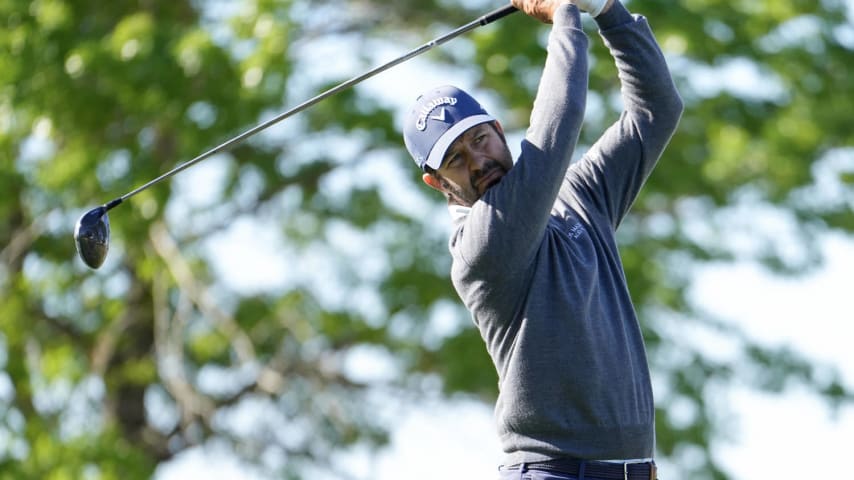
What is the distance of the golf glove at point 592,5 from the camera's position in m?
3.25

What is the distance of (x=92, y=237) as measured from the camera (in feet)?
14.2

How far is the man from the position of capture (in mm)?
2992

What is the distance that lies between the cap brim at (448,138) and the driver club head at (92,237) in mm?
1582

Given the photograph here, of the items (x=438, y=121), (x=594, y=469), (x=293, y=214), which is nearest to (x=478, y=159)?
(x=438, y=121)

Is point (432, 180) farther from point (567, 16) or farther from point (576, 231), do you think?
point (567, 16)

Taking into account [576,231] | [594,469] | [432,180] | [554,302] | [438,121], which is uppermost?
[438,121]

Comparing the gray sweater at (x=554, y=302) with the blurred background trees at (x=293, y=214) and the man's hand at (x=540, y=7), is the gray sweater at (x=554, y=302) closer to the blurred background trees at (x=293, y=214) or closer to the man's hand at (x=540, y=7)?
the man's hand at (x=540, y=7)

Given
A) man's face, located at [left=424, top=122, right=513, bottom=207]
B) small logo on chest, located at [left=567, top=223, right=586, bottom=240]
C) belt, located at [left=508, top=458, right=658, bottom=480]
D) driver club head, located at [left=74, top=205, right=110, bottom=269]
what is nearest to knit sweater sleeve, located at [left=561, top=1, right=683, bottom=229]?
small logo on chest, located at [left=567, top=223, right=586, bottom=240]

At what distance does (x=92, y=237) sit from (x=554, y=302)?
186cm

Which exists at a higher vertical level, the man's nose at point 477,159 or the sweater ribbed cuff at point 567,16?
the sweater ribbed cuff at point 567,16

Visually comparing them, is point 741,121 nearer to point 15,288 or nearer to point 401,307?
point 401,307

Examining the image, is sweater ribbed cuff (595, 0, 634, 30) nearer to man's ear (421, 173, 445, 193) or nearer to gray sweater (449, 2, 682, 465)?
gray sweater (449, 2, 682, 465)

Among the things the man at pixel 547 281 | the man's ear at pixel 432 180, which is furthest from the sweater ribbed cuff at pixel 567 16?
the man's ear at pixel 432 180

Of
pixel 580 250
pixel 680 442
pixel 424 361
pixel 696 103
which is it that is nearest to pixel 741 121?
pixel 696 103
